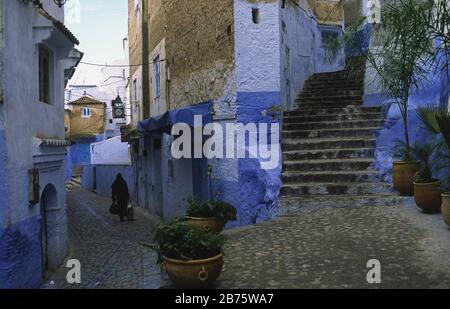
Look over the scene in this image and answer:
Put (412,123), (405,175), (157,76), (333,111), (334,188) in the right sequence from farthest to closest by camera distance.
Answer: (157,76) → (333,111) → (412,123) → (334,188) → (405,175)

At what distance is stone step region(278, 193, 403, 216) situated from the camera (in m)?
8.66

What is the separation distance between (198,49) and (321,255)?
291 inches

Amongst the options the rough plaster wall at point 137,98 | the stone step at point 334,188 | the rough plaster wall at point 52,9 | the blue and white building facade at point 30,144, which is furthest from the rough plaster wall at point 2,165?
the rough plaster wall at point 137,98

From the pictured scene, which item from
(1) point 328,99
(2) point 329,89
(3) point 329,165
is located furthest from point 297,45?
(3) point 329,165

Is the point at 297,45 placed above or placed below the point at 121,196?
above

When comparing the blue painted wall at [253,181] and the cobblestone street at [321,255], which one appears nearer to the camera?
the cobblestone street at [321,255]

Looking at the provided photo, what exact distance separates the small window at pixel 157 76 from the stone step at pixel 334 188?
8205mm

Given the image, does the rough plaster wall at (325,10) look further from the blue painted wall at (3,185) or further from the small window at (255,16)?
the blue painted wall at (3,185)

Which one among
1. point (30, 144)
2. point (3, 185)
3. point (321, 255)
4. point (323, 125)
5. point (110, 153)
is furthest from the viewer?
point (110, 153)

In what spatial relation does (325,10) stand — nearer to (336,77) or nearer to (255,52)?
(336,77)

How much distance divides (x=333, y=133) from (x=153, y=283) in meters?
5.99

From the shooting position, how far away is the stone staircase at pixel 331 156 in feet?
29.2

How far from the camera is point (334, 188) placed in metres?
9.16
